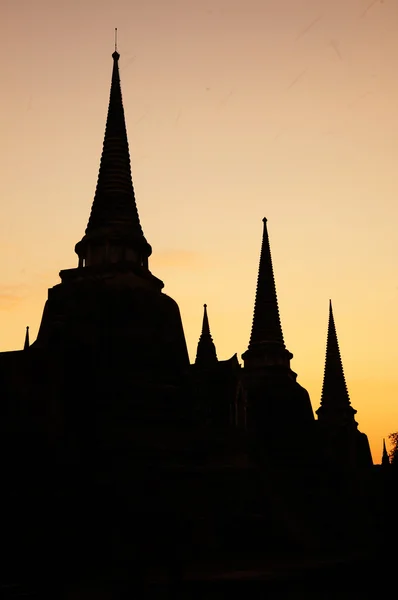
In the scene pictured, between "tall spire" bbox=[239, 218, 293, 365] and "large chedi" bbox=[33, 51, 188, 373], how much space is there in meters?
10.0

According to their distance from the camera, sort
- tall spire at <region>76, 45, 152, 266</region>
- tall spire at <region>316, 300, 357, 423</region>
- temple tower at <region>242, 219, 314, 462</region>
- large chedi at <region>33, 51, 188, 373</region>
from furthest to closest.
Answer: tall spire at <region>316, 300, 357, 423</region>, temple tower at <region>242, 219, 314, 462</region>, tall spire at <region>76, 45, 152, 266</region>, large chedi at <region>33, 51, 188, 373</region>

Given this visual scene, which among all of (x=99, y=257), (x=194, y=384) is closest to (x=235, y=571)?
(x=194, y=384)

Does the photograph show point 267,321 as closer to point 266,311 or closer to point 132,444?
point 266,311

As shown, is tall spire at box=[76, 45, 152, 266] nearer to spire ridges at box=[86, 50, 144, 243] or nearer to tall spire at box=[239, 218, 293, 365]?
spire ridges at box=[86, 50, 144, 243]

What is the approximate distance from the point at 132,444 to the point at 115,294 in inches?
251

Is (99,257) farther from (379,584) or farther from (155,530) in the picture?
(379,584)

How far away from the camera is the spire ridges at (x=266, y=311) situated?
43750 mm

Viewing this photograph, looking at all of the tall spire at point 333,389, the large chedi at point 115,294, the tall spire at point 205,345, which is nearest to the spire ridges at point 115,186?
the large chedi at point 115,294

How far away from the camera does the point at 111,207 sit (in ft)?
115

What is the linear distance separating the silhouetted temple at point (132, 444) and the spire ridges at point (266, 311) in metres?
3.34

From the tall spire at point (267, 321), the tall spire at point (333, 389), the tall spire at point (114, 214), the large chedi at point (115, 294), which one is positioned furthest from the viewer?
the tall spire at point (333, 389)

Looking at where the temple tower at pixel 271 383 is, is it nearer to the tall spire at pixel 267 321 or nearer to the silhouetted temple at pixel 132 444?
the tall spire at pixel 267 321

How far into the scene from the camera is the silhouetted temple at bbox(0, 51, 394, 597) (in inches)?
1014

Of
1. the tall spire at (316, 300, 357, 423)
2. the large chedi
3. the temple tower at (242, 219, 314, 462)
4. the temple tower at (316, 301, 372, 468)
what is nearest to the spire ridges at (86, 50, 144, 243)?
the large chedi
